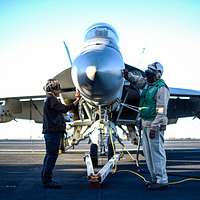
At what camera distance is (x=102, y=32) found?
1333cm

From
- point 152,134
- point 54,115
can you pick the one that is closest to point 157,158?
point 152,134

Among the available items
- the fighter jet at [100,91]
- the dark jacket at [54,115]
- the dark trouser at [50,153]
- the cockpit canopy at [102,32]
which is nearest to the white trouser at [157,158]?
the dark jacket at [54,115]

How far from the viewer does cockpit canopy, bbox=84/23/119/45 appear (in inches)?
519

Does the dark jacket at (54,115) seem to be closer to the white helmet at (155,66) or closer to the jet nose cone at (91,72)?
the white helmet at (155,66)

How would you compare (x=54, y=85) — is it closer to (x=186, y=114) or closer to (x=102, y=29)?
(x=102, y=29)

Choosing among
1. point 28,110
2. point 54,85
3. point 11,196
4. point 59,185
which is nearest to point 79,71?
point 54,85

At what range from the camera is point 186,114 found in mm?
20062

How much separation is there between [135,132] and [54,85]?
31.1 feet

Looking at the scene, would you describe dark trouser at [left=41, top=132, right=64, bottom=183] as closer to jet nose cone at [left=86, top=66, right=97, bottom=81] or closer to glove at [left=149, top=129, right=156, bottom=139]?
glove at [left=149, top=129, right=156, bottom=139]

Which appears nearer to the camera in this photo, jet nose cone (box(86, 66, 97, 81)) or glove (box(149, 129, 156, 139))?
glove (box(149, 129, 156, 139))

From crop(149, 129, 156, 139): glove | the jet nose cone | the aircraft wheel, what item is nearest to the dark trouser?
crop(149, 129, 156, 139): glove

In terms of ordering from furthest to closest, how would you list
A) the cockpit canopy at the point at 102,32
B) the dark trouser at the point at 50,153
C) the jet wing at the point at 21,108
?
the jet wing at the point at 21,108
the cockpit canopy at the point at 102,32
the dark trouser at the point at 50,153

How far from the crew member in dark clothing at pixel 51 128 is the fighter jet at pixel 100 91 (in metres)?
2.74

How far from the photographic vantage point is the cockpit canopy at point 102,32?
519 inches
